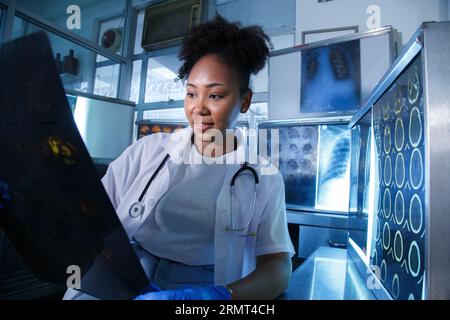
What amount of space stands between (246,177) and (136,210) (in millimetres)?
364

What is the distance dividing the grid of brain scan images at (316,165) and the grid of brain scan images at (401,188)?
2.40 ft

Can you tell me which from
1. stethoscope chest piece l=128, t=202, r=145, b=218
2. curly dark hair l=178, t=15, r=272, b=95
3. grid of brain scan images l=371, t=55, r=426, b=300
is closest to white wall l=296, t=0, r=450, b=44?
curly dark hair l=178, t=15, r=272, b=95

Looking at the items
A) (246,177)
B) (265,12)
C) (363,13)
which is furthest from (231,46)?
(265,12)

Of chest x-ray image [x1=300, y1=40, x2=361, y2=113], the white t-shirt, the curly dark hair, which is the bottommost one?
the white t-shirt

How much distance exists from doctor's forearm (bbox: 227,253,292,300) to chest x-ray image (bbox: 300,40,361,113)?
4.36 ft

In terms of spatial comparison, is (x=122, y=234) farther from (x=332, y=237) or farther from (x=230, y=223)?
(x=332, y=237)

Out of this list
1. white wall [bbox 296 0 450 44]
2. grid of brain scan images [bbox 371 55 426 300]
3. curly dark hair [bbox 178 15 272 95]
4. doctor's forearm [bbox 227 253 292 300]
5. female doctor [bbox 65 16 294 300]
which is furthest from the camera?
white wall [bbox 296 0 450 44]

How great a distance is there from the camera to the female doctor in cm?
79

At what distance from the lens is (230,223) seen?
0.81 m

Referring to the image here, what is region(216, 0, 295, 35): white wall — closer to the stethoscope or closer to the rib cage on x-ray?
the rib cage on x-ray

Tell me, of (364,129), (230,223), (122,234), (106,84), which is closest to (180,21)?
(106,84)

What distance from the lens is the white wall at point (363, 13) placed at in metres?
1.73

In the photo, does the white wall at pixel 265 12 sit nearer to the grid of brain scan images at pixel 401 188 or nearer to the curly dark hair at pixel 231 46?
the curly dark hair at pixel 231 46

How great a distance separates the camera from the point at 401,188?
0.61 m
